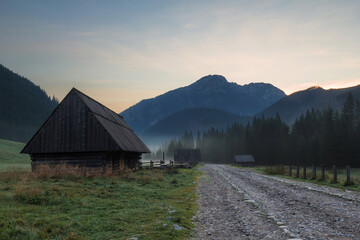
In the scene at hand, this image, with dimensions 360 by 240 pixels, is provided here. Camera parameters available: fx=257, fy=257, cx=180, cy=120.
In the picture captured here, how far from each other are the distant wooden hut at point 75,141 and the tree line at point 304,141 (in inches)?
1372

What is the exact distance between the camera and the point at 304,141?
3369 inches

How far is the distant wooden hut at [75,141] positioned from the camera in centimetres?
2505

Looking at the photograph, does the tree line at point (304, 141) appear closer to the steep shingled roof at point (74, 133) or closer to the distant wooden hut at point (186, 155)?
the distant wooden hut at point (186, 155)

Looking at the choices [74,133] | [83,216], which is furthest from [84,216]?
[74,133]

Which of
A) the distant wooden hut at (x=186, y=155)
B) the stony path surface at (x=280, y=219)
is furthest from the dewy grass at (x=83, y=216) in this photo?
the distant wooden hut at (x=186, y=155)

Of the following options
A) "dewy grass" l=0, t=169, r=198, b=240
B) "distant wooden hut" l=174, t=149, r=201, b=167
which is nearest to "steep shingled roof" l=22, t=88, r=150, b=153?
"dewy grass" l=0, t=169, r=198, b=240

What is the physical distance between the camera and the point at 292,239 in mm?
7086

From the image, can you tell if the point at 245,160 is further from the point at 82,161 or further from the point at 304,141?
the point at 82,161

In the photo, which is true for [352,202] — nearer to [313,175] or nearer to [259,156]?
[313,175]

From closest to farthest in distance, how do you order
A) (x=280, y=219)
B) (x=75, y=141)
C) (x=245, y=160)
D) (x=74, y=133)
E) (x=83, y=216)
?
(x=83, y=216) < (x=280, y=219) < (x=75, y=141) < (x=74, y=133) < (x=245, y=160)

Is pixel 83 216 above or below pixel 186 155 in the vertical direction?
above

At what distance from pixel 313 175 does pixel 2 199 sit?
27093 millimetres

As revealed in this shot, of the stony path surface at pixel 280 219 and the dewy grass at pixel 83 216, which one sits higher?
the dewy grass at pixel 83 216

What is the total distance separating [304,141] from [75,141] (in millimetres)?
79537
